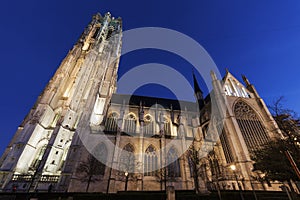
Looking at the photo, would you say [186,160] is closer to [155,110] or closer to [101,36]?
[155,110]

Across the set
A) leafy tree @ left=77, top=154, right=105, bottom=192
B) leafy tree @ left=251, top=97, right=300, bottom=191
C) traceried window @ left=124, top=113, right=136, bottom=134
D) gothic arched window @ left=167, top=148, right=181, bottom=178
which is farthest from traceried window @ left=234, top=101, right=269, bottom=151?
leafy tree @ left=77, top=154, right=105, bottom=192

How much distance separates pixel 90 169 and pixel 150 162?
753 cm

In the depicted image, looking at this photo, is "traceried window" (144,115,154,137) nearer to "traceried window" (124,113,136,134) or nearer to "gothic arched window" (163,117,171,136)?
"traceried window" (124,113,136,134)

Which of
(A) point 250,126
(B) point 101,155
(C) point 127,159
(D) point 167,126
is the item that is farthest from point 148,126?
(A) point 250,126

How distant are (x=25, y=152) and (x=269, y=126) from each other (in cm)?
3451

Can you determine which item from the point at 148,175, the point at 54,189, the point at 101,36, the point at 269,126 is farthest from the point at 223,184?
the point at 101,36

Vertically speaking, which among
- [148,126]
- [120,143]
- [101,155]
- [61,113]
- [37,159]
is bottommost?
[37,159]

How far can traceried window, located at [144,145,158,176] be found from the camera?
1853 cm

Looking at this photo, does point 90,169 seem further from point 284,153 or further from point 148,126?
point 284,153

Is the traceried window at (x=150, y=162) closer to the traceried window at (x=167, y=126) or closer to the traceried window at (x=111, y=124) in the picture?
the traceried window at (x=167, y=126)

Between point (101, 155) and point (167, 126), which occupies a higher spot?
point (167, 126)

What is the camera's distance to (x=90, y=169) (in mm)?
15453

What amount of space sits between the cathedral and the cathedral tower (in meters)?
0.11

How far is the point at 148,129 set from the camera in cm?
2594
